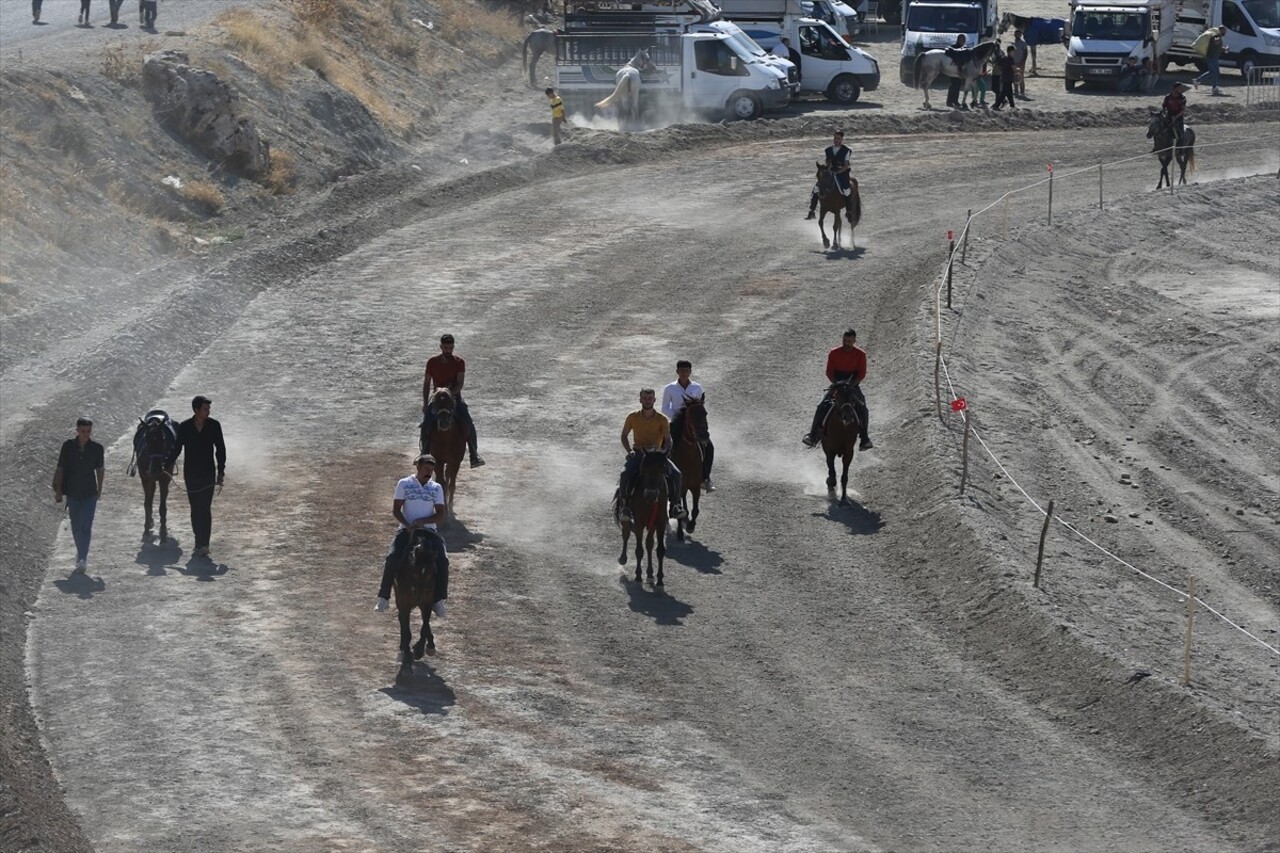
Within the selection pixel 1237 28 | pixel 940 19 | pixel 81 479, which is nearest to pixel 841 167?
pixel 81 479

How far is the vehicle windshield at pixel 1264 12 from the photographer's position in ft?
182

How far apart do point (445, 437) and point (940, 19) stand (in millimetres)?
37585

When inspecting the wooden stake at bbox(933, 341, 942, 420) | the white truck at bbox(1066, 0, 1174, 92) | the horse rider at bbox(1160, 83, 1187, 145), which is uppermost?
the white truck at bbox(1066, 0, 1174, 92)

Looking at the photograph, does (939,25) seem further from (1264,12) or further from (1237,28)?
(1264,12)

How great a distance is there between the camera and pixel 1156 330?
31.4 m

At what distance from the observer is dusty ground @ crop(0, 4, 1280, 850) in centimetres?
1436

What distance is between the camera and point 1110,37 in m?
53.5

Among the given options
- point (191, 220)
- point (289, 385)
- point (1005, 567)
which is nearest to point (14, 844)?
point (1005, 567)

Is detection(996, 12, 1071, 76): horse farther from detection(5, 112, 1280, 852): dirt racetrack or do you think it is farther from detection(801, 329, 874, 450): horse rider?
detection(801, 329, 874, 450): horse rider

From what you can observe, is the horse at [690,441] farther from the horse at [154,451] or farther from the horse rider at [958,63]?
the horse rider at [958,63]

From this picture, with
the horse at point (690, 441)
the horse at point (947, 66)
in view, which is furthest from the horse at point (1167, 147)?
the horse at point (690, 441)

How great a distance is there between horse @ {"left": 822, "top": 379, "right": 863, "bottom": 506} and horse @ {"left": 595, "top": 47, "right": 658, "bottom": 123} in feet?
83.4

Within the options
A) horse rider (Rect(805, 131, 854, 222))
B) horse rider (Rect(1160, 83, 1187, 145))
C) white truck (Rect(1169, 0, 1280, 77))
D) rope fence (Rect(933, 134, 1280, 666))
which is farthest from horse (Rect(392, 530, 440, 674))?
white truck (Rect(1169, 0, 1280, 77))

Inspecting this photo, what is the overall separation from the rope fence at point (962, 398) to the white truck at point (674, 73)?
29.1 ft
